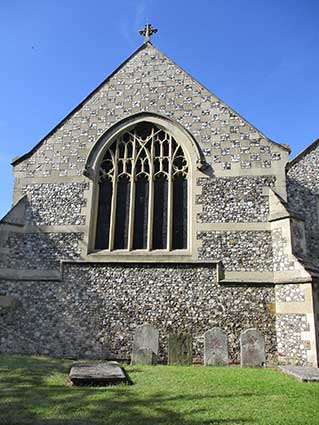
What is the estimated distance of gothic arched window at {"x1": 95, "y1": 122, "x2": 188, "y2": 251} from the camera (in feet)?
36.7

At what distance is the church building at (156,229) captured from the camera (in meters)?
9.78

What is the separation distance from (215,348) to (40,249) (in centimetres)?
596

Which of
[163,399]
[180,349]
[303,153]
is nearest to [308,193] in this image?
[303,153]

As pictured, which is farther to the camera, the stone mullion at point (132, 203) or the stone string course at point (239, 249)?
the stone mullion at point (132, 203)

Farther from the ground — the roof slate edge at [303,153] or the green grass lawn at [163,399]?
the roof slate edge at [303,153]

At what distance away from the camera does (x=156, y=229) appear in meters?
11.3

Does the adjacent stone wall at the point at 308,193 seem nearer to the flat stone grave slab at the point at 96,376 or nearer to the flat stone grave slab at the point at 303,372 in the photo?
the flat stone grave slab at the point at 303,372

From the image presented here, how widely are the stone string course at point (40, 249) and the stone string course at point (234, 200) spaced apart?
4.00m

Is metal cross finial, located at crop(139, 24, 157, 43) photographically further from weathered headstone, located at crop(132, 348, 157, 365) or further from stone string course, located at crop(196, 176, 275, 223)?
weathered headstone, located at crop(132, 348, 157, 365)

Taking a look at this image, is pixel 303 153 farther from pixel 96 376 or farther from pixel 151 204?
pixel 96 376

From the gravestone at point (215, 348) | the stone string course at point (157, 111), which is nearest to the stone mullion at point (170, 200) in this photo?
the stone string course at point (157, 111)

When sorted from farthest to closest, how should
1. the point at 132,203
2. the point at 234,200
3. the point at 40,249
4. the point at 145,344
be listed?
1. the point at 132,203
2. the point at 40,249
3. the point at 234,200
4. the point at 145,344

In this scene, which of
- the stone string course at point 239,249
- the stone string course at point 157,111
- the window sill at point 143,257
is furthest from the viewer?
the stone string course at point 157,111

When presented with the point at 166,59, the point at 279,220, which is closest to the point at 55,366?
the point at 279,220
